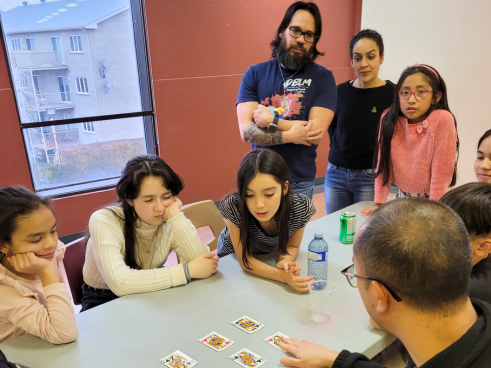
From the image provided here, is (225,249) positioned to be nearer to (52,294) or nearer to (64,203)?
(52,294)

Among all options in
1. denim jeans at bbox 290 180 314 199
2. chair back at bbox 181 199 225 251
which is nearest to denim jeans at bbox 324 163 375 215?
denim jeans at bbox 290 180 314 199

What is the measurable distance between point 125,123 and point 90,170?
61cm

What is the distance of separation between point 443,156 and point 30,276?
2052 mm

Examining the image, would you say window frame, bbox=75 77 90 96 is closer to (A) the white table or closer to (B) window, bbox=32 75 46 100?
(B) window, bbox=32 75 46 100

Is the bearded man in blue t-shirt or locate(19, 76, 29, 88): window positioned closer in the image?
the bearded man in blue t-shirt

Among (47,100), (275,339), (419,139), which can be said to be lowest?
(275,339)

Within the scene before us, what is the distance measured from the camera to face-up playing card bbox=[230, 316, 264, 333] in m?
1.30

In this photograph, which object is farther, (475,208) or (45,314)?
(475,208)

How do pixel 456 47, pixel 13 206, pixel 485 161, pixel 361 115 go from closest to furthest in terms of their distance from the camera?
1. pixel 13 206
2. pixel 485 161
3. pixel 361 115
4. pixel 456 47

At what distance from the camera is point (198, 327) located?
132cm

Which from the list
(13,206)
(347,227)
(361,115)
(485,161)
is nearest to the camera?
(13,206)

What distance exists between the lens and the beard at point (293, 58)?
2.28m

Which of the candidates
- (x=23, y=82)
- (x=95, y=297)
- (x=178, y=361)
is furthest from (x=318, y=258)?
(x=23, y=82)

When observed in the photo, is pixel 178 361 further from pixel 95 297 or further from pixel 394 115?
pixel 394 115
